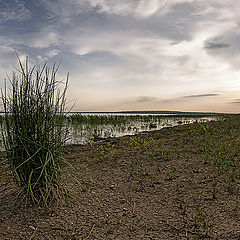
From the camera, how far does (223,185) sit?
11.1ft

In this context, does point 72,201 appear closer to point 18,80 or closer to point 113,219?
point 113,219

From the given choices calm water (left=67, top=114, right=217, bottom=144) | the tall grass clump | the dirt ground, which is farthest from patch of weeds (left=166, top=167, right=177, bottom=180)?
calm water (left=67, top=114, right=217, bottom=144)

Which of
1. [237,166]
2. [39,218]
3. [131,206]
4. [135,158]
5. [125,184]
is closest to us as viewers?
[39,218]

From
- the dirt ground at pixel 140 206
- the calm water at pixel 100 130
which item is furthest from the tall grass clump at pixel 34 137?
the calm water at pixel 100 130

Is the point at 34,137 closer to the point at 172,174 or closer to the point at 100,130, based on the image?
the point at 172,174

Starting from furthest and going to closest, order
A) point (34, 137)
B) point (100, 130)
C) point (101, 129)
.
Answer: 1. point (101, 129)
2. point (100, 130)
3. point (34, 137)

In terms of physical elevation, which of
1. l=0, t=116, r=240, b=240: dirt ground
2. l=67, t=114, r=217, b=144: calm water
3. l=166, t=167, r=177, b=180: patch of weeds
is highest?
l=67, t=114, r=217, b=144: calm water

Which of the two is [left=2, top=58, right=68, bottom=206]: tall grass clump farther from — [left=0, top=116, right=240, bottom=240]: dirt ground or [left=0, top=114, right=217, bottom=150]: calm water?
[left=0, top=114, right=217, bottom=150]: calm water

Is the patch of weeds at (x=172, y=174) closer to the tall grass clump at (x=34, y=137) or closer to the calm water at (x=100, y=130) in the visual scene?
the tall grass clump at (x=34, y=137)

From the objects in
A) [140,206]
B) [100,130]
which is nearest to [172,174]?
[140,206]

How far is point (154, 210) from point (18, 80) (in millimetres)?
2533

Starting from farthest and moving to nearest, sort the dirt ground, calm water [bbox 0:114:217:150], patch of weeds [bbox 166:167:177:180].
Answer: calm water [bbox 0:114:217:150], patch of weeds [bbox 166:167:177:180], the dirt ground

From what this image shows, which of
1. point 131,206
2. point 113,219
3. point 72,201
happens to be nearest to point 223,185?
point 131,206

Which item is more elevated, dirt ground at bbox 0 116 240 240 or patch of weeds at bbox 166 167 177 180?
patch of weeds at bbox 166 167 177 180
